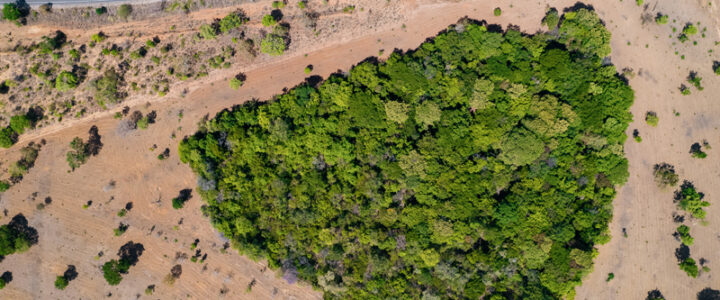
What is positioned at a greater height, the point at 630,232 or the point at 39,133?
the point at 39,133

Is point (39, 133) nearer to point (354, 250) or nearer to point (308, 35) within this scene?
point (308, 35)

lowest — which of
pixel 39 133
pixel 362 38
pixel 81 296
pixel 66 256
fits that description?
pixel 81 296

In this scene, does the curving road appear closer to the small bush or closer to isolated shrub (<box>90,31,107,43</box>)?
isolated shrub (<box>90,31,107,43</box>)

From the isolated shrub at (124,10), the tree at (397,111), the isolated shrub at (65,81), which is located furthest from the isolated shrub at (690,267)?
the isolated shrub at (65,81)

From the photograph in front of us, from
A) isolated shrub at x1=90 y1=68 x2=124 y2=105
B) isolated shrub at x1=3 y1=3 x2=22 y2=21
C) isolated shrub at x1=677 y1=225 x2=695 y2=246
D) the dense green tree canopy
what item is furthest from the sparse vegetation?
isolated shrub at x1=677 y1=225 x2=695 y2=246

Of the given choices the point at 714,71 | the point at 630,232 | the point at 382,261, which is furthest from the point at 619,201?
the point at 382,261

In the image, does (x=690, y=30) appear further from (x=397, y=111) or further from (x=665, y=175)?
(x=397, y=111)
